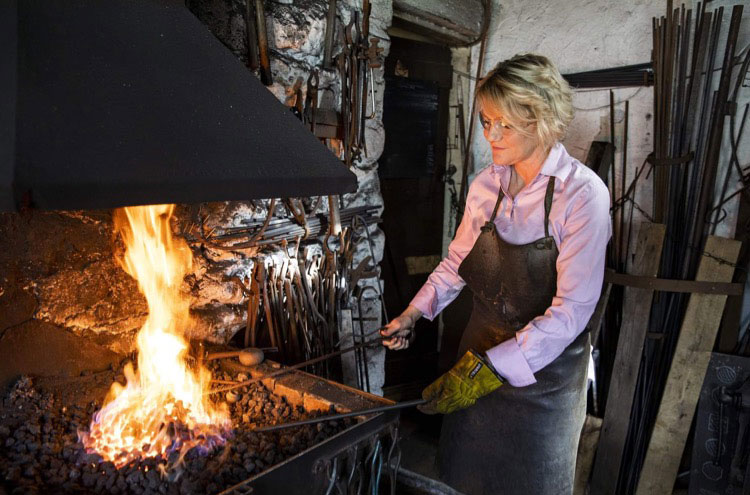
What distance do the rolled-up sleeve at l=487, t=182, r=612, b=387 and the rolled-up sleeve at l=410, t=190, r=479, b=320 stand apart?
40 cm

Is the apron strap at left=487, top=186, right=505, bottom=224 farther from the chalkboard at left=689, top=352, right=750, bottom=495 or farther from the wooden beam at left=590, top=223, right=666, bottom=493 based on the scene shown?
the chalkboard at left=689, top=352, right=750, bottom=495

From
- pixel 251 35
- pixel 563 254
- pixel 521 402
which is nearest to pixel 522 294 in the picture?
pixel 563 254

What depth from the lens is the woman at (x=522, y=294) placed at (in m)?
1.63

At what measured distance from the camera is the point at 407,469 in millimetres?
2875

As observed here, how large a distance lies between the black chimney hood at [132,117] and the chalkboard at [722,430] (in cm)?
197

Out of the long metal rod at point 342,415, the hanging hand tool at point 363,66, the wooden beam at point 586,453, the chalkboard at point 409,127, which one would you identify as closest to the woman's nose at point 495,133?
the long metal rod at point 342,415

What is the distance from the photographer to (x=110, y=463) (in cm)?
161

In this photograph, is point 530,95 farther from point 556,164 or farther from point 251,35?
point 251,35

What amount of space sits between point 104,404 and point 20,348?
0.36 m

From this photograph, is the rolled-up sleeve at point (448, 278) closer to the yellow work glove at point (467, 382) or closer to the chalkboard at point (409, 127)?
the yellow work glove at point (467, 382)

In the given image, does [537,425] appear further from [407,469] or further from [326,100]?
[326,100]

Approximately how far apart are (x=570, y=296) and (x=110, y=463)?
142 cm

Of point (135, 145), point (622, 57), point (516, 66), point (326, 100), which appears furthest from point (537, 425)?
point (622, 57)

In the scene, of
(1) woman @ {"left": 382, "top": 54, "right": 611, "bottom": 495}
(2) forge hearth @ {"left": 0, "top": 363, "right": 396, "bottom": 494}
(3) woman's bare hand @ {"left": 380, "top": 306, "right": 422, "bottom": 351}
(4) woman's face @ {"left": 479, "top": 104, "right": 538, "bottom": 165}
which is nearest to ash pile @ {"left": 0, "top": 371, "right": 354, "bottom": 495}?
(2) forge hearth @ {"left": 0, "top": 363, "right": 396, "bottom": 494}
